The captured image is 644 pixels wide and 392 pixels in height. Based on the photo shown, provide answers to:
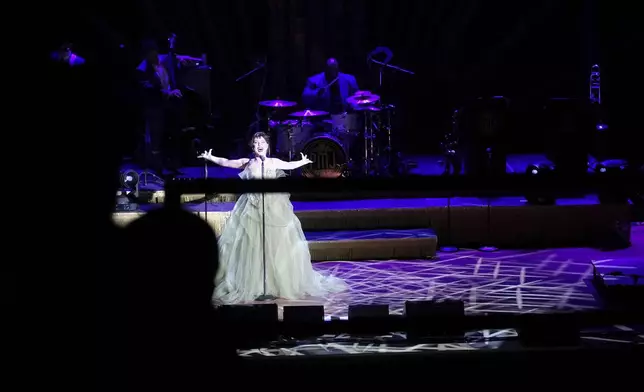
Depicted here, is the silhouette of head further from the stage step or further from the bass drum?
the stage step

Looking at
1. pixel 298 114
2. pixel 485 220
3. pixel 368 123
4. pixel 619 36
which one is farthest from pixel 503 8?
pixel 485 220

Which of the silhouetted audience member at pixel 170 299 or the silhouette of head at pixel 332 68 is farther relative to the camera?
the silhouette of head at pixel 332 68

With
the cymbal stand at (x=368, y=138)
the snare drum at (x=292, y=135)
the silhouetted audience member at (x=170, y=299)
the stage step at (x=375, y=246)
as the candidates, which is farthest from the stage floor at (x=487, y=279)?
the silhouetted audience member at (x=170, y=299)

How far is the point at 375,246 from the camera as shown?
848 centimetres

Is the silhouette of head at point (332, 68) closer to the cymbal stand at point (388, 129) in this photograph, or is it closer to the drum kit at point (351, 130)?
the drum kit at point (351, 130)

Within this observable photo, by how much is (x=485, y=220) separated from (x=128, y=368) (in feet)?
24.7

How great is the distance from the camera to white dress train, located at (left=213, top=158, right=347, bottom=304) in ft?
23.3

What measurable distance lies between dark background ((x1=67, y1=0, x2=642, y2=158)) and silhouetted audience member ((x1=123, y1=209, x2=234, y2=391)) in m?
11.2

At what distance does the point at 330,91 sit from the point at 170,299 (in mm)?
9767

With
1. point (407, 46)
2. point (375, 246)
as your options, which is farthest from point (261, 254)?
point (407, 46)

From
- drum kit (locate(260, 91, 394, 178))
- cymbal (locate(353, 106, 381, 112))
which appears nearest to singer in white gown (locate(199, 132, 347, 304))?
drum kit (locate(260, 91, 394, 178))

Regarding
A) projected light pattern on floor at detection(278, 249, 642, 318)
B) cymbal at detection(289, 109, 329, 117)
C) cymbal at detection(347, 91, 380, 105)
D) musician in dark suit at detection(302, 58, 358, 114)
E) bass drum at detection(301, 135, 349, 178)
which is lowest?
projected light pattern on floor at detection(278, 249, 642, 318)

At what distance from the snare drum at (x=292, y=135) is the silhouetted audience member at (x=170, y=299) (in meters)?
8.75

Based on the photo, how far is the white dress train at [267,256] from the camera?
23.3 ft
